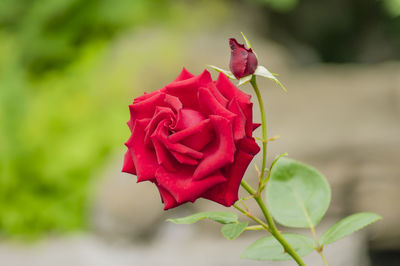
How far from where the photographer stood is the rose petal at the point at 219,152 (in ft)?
1.29

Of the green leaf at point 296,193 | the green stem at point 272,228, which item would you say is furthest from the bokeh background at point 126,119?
the green stem at point 272,228

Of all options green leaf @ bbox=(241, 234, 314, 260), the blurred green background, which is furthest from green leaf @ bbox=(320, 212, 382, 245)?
the blurred green background

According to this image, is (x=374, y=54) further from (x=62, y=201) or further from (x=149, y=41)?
(x=62, y=201)

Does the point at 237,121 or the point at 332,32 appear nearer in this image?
the point at 237,121

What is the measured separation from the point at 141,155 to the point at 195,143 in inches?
1.6

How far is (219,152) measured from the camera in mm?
396

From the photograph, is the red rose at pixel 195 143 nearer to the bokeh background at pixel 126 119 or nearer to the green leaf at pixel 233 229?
the green leaf at pixel 233 229

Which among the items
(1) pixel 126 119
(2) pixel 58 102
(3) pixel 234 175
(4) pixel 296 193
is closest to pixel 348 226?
(4) pixel 296 193

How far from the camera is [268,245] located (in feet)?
1.72

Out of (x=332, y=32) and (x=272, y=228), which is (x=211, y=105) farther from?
(x=332, y=32)

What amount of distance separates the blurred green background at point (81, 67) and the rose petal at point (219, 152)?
2.12 metres

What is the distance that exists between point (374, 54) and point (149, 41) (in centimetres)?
172

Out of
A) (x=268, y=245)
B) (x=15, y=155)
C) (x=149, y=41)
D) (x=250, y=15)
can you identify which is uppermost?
(x=250, y=15)

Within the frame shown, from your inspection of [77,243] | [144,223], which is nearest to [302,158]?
[144,223]
